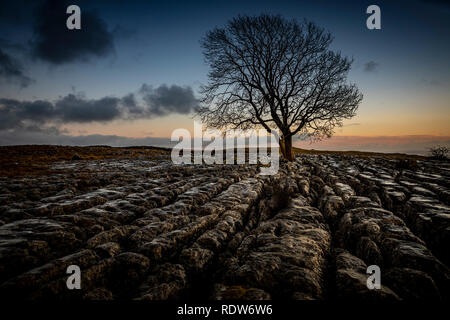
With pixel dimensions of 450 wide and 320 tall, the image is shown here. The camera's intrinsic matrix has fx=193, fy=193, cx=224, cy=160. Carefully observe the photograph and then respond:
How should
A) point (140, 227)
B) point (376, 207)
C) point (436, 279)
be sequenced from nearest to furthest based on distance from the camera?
1. point (436, 279)
2. point (140, 227)
3. point (376, 207)

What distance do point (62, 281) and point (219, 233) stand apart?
2915 mm

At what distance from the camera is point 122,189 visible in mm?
8000

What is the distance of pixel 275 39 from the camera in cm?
1802

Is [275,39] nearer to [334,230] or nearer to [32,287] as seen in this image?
[334,230]

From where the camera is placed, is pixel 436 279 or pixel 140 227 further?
pixel 140 227

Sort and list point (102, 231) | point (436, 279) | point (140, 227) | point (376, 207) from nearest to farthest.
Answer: point (436, 279) → point (102, 231) → point (140, 227) → point (376, 207)

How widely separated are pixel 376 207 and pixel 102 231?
24.0ft
